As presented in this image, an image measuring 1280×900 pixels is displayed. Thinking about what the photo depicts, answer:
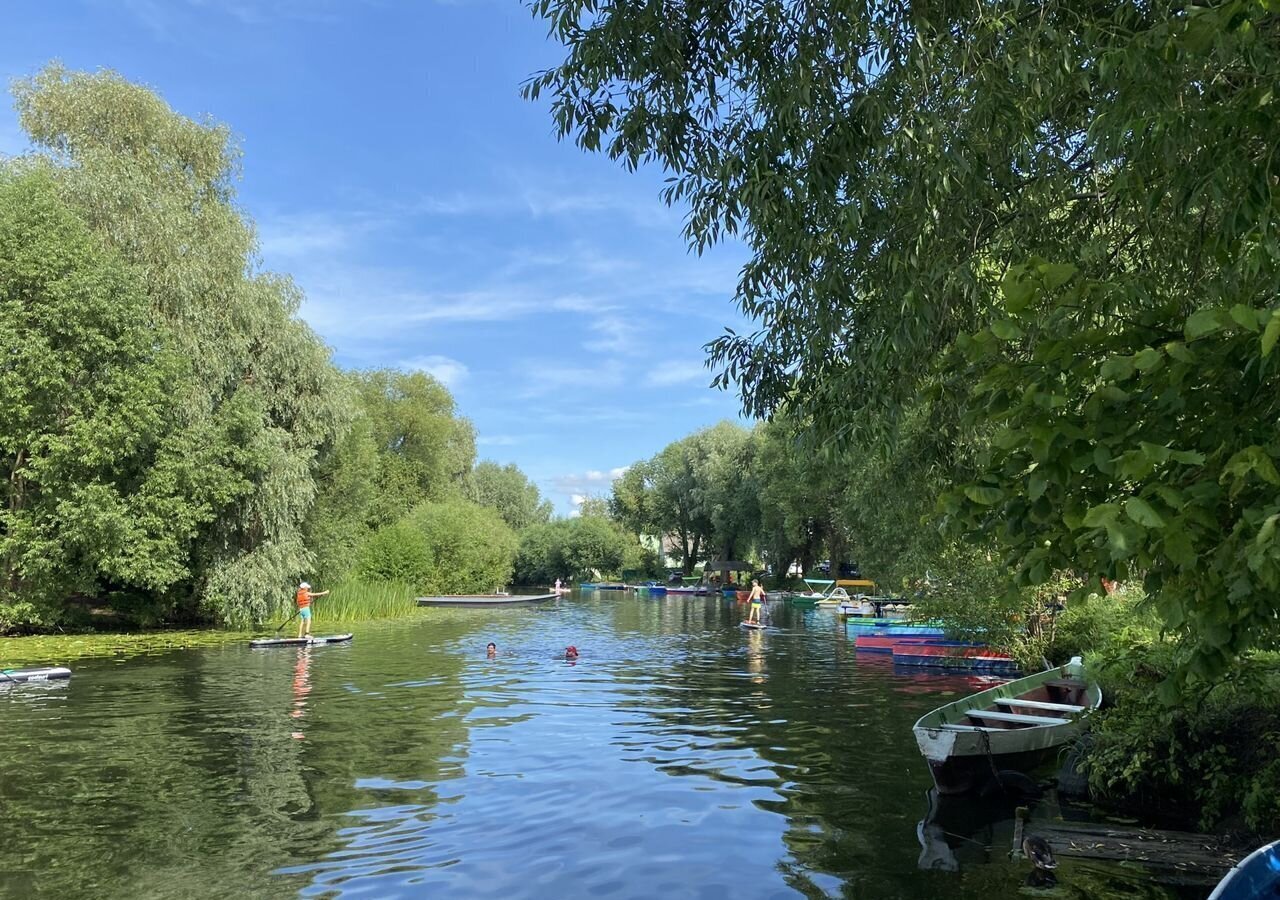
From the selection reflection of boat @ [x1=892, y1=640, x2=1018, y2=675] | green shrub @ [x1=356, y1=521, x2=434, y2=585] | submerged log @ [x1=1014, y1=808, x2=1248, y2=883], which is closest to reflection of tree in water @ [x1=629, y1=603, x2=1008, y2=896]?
submerged log @ [x1=1014, y1=808, x2=1248, y2=883]

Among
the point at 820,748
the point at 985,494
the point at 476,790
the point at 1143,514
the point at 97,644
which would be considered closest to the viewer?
the point at 1143,514

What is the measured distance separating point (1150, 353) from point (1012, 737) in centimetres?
867

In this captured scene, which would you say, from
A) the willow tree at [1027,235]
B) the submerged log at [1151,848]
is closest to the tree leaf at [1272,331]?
the willow tree at [1027,235]

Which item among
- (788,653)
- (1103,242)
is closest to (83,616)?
(788,653)

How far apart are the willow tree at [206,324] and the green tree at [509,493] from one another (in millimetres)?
48826

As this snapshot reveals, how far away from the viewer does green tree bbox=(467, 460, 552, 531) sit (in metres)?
81.0

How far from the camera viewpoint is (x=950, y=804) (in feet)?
32.0

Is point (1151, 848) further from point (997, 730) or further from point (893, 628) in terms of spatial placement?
point (893, 628)

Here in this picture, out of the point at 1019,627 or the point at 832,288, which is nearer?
the point at 832,288

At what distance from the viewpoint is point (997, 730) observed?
33.0ft

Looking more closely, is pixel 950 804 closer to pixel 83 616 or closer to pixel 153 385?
A: pixel 153 385

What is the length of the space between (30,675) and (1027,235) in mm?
18204

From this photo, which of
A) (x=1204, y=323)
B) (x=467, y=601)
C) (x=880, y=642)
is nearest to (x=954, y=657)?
(x=880, y=642)

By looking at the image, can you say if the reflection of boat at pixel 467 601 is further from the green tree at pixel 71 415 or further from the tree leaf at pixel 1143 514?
the tree leaf at pixel 1143 514
